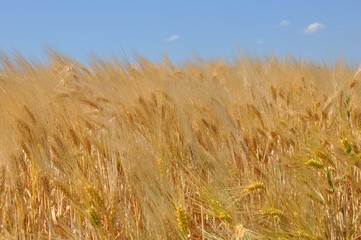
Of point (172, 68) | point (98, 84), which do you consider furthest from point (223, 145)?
point (172, 68)

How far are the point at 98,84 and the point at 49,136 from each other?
957 millimetres

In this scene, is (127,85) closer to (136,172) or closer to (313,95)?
(136,172)

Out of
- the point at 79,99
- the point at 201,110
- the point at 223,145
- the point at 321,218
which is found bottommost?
the point at 321,218

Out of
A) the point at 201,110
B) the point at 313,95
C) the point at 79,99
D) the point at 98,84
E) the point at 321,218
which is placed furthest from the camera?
the point at 313,95

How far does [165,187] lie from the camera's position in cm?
164

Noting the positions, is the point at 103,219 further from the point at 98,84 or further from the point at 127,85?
the point at 98,84

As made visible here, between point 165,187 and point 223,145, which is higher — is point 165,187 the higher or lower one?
the lower one

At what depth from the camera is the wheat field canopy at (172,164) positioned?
1664 millimetres

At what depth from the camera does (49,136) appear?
1.98 meters

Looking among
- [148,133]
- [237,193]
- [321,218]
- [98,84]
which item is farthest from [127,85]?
[321,218]

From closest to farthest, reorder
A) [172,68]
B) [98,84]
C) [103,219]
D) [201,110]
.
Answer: [103,219] → [201,110] → [98,84] → [172,68]

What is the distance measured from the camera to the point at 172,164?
2.07 m

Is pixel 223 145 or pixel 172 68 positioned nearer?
pixel 223 145

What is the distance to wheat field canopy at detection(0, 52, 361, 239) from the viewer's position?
1.66 metres
